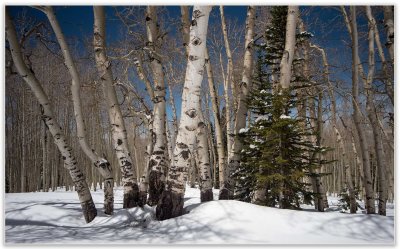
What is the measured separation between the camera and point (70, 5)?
3.65 metres

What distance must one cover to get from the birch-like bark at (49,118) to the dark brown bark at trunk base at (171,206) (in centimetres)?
174

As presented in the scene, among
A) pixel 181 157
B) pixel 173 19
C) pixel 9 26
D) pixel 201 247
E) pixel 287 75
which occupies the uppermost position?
pixel 173 19

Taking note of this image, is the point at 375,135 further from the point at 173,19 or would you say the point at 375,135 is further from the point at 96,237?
the point at 96,237

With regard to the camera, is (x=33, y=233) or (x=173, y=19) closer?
(x=33, y=233)

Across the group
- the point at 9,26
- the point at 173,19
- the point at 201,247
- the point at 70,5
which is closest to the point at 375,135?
the point at 201,247

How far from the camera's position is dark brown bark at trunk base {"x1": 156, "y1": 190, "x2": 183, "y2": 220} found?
10.9ft

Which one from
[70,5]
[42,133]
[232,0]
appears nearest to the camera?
[70,5]

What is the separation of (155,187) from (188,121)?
1681 millimetres

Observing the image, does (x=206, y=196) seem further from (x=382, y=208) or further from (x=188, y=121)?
(x=382, y=208)

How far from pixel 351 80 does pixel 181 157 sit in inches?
155

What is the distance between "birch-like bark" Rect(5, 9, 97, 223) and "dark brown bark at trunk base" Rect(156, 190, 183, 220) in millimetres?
1735

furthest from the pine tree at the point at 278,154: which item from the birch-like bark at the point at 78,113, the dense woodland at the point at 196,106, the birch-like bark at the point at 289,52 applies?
the birch-like bark at the point at 78,113

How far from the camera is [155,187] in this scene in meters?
4.47

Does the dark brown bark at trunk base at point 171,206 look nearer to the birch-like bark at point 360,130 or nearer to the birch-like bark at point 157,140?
the birch-like bark at point 157,140
